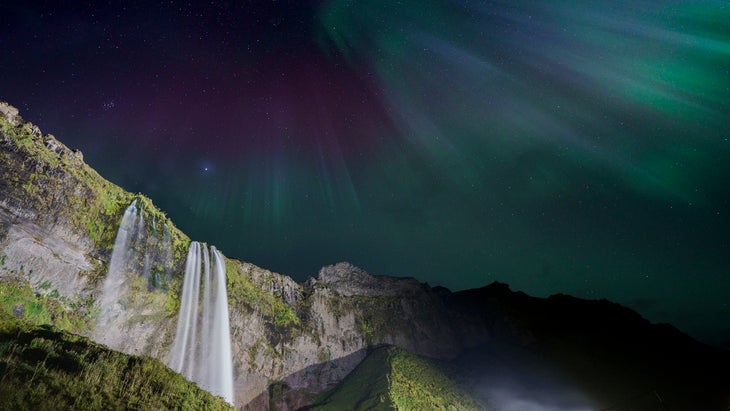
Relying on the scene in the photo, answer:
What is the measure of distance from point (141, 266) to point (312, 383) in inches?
1549

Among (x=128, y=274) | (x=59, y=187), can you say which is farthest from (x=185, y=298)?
(x=59, y=187)

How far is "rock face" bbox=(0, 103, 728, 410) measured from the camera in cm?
3856

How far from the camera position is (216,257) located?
62438 millimetres

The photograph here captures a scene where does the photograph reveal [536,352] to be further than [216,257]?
Yes

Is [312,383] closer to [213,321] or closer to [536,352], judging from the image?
[213,321]

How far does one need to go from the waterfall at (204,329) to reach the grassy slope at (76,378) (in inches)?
1127

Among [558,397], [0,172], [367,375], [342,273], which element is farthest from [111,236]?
[558,397]

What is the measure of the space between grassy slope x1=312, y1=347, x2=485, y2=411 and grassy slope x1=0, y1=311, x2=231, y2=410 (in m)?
37.1

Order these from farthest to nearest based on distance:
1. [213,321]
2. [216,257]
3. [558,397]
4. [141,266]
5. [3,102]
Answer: [558,397]
[216,257]
[213,321]
[141,266]
[3,102]

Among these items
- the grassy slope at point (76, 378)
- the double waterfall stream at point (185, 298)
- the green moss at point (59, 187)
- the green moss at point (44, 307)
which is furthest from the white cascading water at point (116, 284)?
the grassy slope at point (76, 378)

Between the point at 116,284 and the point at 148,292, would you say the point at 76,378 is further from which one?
the point at 148,292

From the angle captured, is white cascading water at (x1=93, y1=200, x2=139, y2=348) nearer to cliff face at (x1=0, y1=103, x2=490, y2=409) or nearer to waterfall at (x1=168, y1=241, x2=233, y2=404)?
cliff face at (x1=0, y1=103, x2=490, y2=409)

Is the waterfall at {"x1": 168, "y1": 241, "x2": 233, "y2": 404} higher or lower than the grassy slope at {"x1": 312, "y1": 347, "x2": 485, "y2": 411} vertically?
higher

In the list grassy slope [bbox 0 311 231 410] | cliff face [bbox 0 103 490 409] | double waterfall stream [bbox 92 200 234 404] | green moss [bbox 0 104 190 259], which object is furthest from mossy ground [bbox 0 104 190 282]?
grassy slope [bbox 0 311 231 410]
